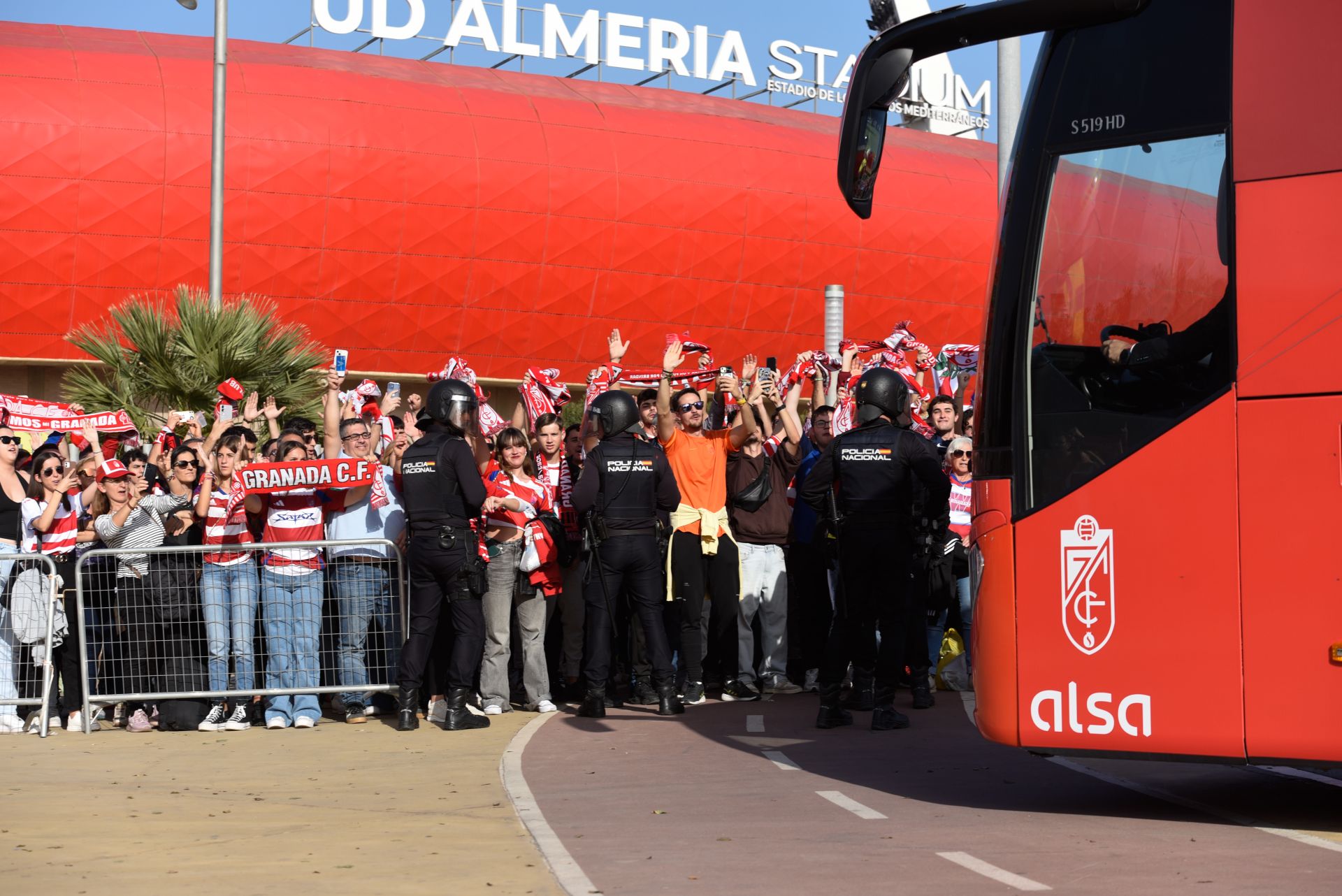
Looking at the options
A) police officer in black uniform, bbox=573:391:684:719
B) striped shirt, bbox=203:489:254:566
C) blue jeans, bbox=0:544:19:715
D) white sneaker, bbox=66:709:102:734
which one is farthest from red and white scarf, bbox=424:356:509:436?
white sneaker, bbox=66:709:102:734

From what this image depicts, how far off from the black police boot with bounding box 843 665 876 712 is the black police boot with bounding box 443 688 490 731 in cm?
265

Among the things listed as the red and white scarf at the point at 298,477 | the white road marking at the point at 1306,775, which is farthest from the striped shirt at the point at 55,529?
the white road marking at the point at 1306,775

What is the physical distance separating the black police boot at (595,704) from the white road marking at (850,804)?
3429mm

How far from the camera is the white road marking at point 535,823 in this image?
6387 millimetres

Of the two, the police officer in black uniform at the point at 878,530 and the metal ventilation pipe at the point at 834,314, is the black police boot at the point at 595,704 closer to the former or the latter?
the police officer in black uniform at the point at 878,530

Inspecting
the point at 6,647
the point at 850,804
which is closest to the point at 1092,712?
the point at 850,804

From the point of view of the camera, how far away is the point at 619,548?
11.9 m

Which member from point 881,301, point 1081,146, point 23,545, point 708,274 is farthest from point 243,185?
point 1081,146

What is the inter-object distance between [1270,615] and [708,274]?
48061mm

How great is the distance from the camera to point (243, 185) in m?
47.5

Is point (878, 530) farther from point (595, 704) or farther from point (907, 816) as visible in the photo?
point (907, 816)

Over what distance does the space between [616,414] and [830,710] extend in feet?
8.57

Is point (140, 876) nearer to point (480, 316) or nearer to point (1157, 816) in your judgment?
point (1157, 816)

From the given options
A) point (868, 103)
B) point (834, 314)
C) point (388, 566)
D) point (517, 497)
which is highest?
point (834, 314)
